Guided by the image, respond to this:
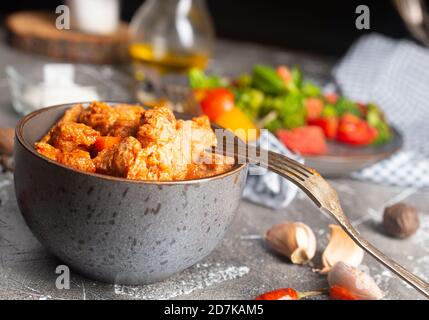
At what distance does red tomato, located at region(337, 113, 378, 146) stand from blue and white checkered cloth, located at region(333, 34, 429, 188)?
0.32 metres

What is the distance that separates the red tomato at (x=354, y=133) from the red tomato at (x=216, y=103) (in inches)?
11.4

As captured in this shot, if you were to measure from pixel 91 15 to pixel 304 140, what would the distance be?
1219 millimetres

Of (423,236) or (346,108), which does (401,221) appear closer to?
(423,236)

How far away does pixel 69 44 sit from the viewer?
2.44 meters

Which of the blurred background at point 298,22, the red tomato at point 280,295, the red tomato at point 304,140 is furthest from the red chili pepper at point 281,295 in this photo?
the blurred background at point 298,22

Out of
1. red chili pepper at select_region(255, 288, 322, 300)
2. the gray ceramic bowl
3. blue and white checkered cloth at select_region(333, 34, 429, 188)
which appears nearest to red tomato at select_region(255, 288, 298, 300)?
red chili pepper at select_region(255, 288, 322, 300)

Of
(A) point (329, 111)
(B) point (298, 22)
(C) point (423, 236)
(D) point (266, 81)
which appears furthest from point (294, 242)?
(B) point (298, 22)

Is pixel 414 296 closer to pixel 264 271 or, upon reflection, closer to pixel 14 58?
pixel 264 271

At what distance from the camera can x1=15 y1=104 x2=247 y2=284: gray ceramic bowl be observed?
937 millimetres

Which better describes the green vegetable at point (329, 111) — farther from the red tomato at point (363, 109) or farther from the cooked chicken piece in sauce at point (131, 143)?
the cooked chicken piece in sauce at point (131, 143)

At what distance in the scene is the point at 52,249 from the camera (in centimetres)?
102
